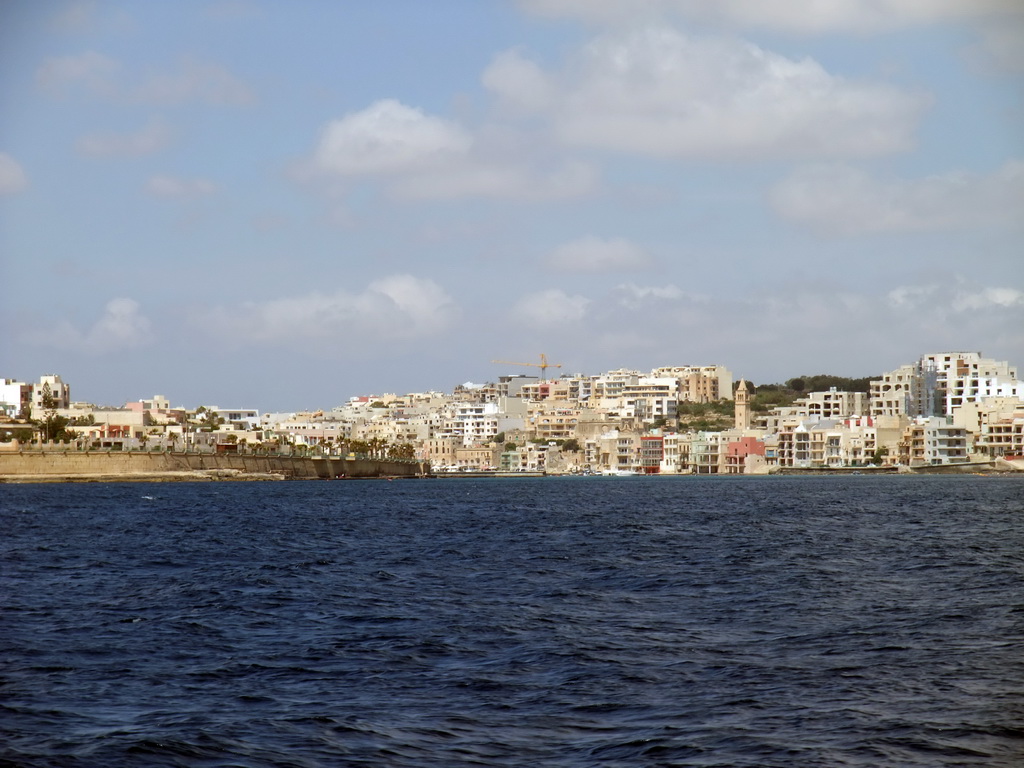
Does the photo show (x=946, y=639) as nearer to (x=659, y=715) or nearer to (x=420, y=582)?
(x=659, y=715)

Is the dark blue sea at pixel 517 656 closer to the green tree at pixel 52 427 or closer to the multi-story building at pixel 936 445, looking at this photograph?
the green tree at pixel 52 427

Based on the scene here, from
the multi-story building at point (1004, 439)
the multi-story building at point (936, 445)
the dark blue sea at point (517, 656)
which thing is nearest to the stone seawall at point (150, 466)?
the multi-story building at point (936, 445)

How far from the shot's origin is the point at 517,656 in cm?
1909

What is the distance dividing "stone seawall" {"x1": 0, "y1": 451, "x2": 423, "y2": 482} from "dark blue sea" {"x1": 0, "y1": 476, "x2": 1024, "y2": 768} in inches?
3868

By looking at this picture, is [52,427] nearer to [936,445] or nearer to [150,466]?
[150,466]

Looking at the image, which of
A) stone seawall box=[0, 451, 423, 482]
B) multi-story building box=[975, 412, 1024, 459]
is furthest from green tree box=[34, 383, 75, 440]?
multi-story building box=[975, 412, 1024, 459]

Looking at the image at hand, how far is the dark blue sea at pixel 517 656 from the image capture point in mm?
13867

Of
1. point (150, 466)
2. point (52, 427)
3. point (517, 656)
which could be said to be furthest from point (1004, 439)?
point (517, 656)

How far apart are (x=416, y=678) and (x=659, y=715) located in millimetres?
3848

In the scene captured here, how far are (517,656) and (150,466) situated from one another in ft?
423

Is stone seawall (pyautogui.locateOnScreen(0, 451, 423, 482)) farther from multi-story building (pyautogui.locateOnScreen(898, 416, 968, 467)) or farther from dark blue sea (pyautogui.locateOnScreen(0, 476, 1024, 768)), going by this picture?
dark blue sea (pyautogui.locateOnScreen(0, 476, 1024, 768))

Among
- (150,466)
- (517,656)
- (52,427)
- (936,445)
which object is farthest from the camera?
(936,445)

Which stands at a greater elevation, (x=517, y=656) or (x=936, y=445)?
(x=936, y=445)

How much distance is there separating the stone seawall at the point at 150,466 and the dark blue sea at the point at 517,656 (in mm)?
98252
